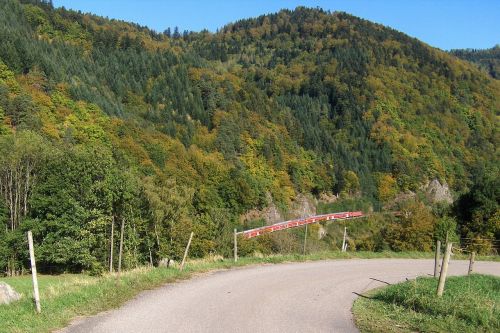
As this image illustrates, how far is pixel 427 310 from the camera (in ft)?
37.3

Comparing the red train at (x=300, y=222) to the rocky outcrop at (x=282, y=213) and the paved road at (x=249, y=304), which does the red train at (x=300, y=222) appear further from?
the paved road at (x=249, y=304)

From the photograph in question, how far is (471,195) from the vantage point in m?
53.2

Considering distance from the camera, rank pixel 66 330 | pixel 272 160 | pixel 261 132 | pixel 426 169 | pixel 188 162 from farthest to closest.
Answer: pixel 426 169 → pixel 261 132 → pixel 272 160 → pixel 188 162 → pixel 66 330

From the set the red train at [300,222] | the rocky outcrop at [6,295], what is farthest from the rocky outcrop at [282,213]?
the rocky outcrop at [6,295]

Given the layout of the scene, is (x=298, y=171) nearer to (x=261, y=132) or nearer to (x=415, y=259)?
(x=261, y=132)

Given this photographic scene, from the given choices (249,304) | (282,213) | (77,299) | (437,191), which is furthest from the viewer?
(437,191)

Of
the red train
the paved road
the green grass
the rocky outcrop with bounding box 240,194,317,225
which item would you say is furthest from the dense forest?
the green grass

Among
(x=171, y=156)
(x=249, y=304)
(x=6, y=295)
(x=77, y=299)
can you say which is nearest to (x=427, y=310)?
(x=249, y=304)

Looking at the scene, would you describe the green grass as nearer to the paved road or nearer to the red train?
the paved road

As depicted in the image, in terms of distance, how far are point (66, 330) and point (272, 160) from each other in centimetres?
12787

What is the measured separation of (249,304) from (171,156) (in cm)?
9590

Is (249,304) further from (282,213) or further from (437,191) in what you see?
(437,191)

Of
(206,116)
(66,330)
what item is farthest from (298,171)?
(66,330)

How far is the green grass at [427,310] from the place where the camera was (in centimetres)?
1012
